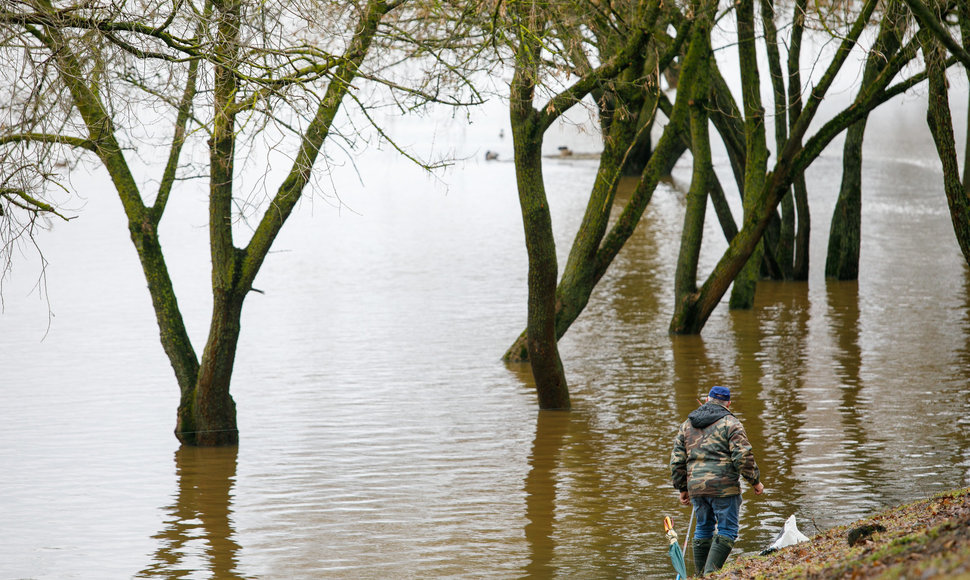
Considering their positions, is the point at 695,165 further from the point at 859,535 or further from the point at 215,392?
the point at 859,535

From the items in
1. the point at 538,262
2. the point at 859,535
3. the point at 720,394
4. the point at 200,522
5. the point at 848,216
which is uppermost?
the point at 848,216

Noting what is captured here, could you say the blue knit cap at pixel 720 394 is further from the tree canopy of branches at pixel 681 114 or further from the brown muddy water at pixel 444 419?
the tree canopy of branches at pixel 681 114

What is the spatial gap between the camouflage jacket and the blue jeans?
9 centimetres

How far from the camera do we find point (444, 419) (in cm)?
1298

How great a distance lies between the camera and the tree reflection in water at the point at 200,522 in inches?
326

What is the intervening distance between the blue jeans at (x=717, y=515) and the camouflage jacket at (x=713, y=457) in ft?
0.28

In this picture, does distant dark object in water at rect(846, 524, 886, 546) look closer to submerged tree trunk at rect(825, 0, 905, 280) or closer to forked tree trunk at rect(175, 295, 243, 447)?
forked tree trunk at rect(175, 295, 243, 447)

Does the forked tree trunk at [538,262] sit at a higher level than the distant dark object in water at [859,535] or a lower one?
higher

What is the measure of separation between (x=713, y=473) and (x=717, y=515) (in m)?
0.31

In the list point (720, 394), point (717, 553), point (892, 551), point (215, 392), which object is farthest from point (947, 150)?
point (215, 392)

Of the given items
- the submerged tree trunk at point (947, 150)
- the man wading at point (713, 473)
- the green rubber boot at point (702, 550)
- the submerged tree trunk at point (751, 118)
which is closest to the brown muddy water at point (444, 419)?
the green rubber boot at point (702, 550)

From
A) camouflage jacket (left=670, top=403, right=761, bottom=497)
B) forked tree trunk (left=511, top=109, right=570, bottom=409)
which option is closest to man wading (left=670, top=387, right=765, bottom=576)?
camouflage jacket (left=670, top=403, right=761, bottom=497)

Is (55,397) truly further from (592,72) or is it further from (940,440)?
(940,440)

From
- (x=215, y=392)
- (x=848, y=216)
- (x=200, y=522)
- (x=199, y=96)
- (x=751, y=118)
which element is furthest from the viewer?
(x=848, y=216)
